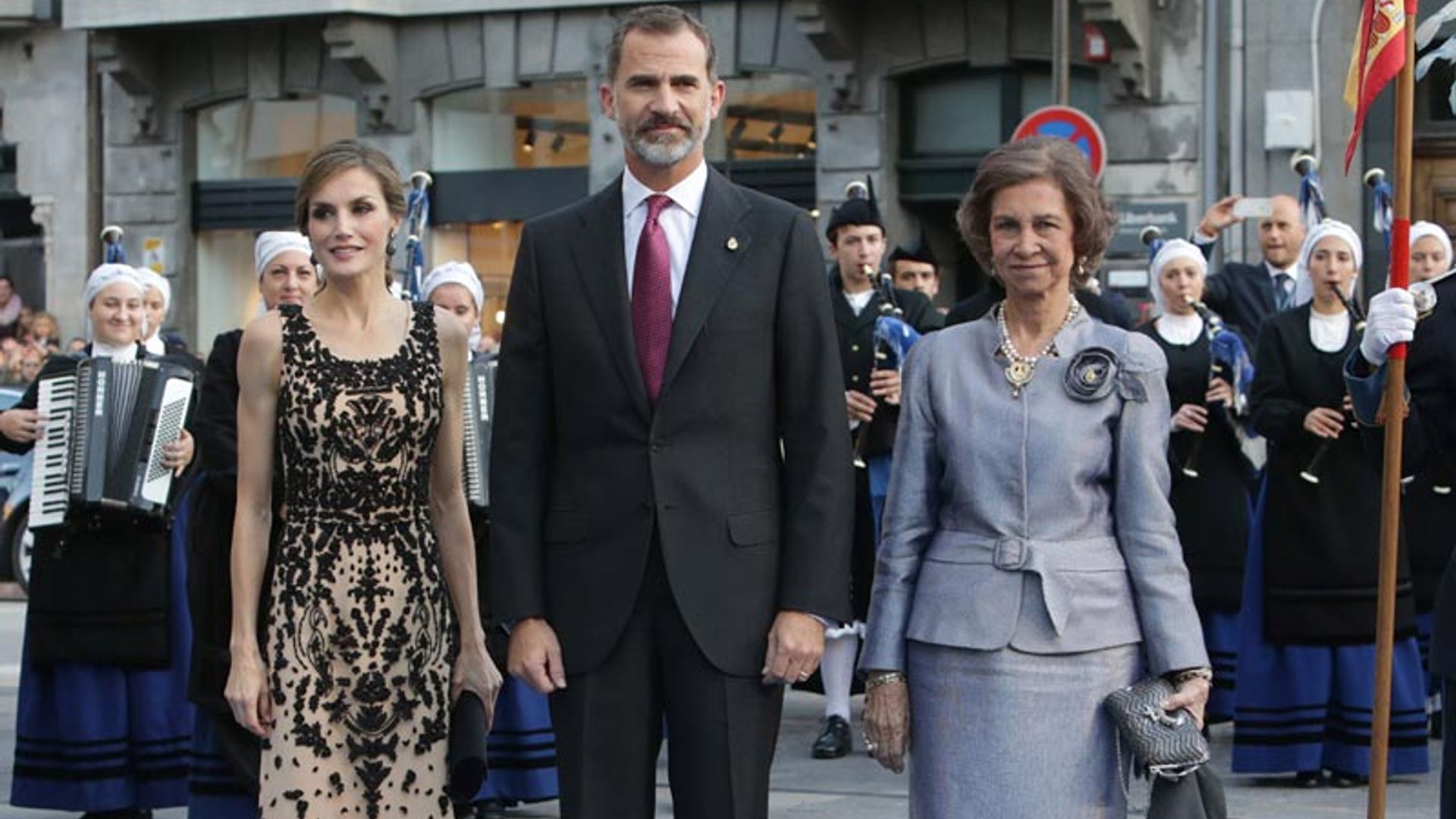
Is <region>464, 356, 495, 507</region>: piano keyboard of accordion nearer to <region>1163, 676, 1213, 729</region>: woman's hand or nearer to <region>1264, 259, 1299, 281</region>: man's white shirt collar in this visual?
<region>1163, 676, 1213, 729</region>: woman's hand

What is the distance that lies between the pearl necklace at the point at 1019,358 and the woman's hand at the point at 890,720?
0.67m

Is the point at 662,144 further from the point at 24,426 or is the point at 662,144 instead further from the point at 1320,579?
the point at 1320,579

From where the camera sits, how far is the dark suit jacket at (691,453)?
6.29m

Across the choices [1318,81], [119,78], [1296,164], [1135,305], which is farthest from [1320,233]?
[119,78]

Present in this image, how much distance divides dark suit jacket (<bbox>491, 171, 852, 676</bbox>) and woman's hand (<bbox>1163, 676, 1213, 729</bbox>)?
766 mm

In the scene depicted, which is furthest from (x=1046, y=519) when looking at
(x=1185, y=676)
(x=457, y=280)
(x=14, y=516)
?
(x=14, y=516)

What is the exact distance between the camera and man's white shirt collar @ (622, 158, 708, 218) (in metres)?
6.45

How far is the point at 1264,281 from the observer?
46.8 feet

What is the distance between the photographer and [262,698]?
6848 millimetres

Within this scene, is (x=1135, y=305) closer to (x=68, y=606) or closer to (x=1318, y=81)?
(x=1318, y=81)

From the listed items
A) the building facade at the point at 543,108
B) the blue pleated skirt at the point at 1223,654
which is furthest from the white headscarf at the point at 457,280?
the building facade at the point at 543,108

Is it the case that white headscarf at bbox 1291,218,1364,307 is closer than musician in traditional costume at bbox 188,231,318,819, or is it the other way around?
musician in traditional costume at bbox 188,231,318,819

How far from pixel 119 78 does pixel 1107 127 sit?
10.9 meters

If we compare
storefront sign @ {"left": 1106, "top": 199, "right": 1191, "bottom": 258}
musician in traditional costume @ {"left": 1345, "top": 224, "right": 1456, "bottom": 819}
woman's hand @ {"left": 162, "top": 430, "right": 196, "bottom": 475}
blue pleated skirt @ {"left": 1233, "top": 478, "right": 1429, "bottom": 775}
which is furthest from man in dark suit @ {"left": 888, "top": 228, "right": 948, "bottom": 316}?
storefront sign @ {"left": 1106, "top": 199, "right": 1191, "bottom": 258}
